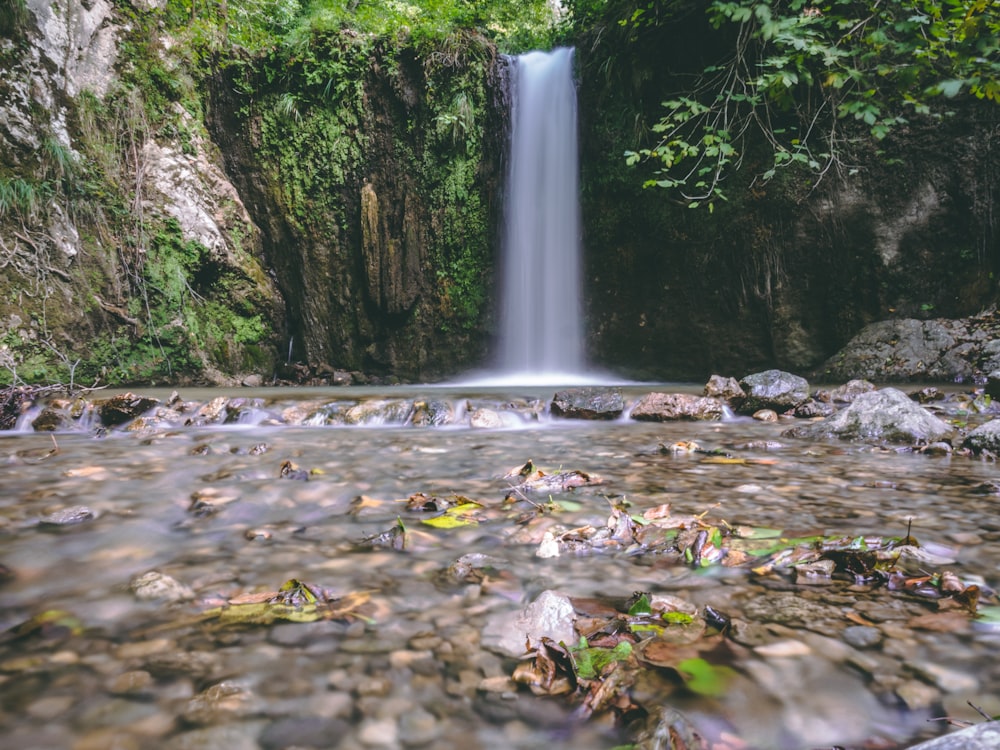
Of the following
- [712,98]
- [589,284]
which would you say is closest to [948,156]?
[712,98]

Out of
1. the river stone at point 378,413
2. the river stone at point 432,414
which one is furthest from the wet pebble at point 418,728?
the river stone at point 378,413

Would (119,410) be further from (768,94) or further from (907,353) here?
(907,353)

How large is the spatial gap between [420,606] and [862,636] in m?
0.95

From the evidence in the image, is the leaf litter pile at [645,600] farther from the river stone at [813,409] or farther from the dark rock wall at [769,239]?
the dark rock wall at [769,239]

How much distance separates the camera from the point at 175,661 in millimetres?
1011

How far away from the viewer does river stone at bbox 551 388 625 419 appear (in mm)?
4945

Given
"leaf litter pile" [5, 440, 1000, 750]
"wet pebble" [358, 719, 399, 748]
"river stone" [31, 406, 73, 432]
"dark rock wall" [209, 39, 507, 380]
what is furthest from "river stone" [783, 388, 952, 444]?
"dark rock wall" [209, 39, 507, 380]

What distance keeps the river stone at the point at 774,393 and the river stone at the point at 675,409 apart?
0.33 metres

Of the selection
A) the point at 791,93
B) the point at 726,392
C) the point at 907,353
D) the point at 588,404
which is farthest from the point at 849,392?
the point at 791,93

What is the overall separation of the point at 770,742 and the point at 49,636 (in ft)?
4.59

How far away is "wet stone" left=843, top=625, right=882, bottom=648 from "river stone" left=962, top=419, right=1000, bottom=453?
2.58 metres

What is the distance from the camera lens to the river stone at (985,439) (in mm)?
2875

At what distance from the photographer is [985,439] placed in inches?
115

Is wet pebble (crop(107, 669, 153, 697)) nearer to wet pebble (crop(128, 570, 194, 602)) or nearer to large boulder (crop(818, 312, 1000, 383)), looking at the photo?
wet pebble (crop(128, 570, 194, 602))
